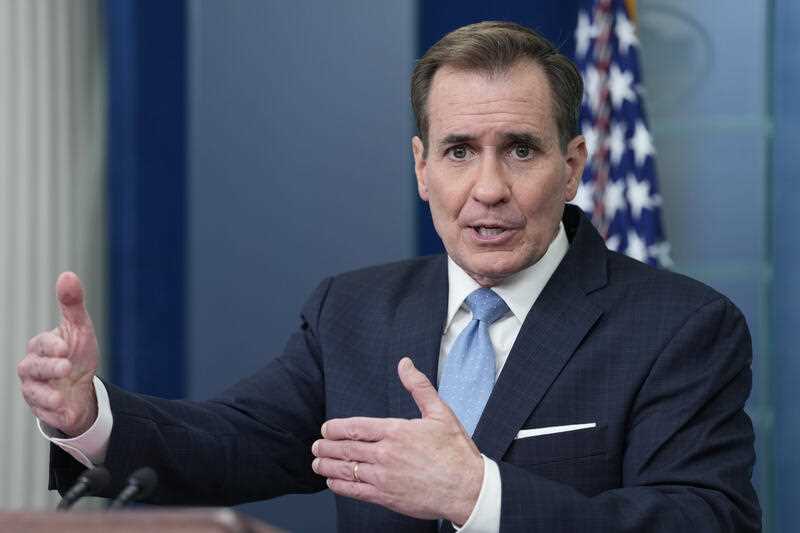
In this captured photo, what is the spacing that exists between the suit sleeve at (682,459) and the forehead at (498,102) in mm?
465

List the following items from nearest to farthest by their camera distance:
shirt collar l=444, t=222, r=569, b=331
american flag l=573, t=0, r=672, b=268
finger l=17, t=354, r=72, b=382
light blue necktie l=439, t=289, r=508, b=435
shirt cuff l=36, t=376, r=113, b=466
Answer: finger l=17, t=354, r=72, b=382 → shirt cuff l=36, t=376, r=113, b=466 → light blue necktie l=439, t=289, r=508, b=435 → shirt collar l=444, t=222, r=569, b=331 → american flag l=573, t=0, r=672, b=268

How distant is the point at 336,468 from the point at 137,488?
1.10 feet

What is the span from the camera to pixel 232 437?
2.22 metres

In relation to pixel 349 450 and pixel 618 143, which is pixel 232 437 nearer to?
pixel 349 450

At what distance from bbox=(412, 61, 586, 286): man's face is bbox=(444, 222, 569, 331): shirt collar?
3 centimetres

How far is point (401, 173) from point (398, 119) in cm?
17

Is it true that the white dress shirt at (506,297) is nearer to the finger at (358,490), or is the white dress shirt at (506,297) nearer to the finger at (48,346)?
the finger at (358,490)

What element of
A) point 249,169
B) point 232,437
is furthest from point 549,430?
point 249,169

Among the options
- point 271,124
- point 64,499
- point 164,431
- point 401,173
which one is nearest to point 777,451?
point 401,173

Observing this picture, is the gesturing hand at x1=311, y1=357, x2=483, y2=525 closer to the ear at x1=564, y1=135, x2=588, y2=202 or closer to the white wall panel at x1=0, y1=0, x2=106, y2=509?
the ear at x1=564, y1=135, x2=588, y2=202

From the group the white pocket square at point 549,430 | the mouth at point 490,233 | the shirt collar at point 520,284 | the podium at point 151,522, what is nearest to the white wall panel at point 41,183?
the shirt collar at point 520,284

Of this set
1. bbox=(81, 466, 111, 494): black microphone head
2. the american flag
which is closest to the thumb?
bbox=(81, 466, 111, 494): black microphone head

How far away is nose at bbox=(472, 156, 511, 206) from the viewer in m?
2.09

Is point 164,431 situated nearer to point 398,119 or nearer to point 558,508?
point 558,508
